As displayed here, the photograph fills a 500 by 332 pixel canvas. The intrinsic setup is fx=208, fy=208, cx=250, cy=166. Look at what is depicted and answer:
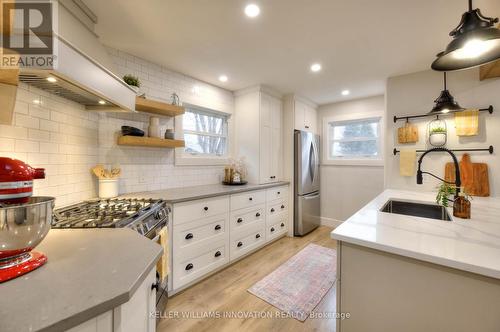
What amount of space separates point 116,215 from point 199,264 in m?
1.12

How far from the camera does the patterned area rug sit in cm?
186

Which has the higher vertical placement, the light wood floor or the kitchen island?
the kitchen island

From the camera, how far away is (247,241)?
2738 mm

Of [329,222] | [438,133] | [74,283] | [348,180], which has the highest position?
[438,133]

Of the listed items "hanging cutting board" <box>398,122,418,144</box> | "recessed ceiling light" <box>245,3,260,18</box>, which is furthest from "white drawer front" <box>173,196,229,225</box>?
"hanging cutting board" <box>398,122,418,144</box>

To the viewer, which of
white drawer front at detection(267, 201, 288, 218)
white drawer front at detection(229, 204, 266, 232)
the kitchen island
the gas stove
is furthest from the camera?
white drawer front at detection(267, 201, 288, 218)

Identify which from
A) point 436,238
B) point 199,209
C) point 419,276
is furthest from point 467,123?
point 199,209

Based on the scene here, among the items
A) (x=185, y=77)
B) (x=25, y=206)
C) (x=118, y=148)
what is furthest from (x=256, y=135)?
(x=25, y=206)

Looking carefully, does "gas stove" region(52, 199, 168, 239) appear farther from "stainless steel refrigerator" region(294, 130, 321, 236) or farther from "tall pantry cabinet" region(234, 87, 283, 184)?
"stainless steel refrigerator" region(294, 130, 321, 236)

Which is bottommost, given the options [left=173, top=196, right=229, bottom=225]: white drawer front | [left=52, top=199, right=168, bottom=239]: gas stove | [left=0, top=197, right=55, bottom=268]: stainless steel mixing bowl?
[left=173, top=196, right=229, bottom=225]: white drawer front

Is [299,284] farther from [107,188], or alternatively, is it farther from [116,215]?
[107,188]

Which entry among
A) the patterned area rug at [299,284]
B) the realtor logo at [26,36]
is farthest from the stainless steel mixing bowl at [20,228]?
the patterned area rug at [299,284]

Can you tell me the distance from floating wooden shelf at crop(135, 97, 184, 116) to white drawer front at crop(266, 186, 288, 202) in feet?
5.48

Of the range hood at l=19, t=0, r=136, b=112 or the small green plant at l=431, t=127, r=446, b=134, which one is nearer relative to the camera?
the range hood at l=19, t=0, r=136, b=112
